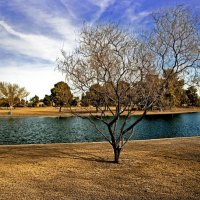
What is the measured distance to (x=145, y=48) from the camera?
12039 mm

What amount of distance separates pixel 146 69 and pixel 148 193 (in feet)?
17.0

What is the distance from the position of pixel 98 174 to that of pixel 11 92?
88.9 m

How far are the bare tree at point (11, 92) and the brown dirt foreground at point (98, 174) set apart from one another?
3262 inches

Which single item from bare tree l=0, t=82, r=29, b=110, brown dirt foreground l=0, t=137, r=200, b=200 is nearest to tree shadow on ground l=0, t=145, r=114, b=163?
brown dirt foreground l=0, t=137, r=200, b=200

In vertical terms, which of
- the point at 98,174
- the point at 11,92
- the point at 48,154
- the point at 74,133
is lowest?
the point at 74,133

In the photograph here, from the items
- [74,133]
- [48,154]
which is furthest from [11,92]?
[48,154]

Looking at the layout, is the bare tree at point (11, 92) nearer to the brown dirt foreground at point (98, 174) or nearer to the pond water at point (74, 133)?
the pond water at point (74, 133)

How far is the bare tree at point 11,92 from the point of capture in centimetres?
9450

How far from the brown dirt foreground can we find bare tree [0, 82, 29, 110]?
82.8 meters

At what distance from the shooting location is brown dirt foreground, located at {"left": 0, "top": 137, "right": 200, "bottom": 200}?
8227 mm

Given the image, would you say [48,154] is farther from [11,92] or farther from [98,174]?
[11,92]

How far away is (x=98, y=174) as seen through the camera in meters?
10.2

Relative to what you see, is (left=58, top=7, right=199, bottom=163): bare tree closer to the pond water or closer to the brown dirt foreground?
the brown dirt foreground

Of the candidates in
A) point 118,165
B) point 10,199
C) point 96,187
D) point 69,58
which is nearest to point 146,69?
point 69,58
